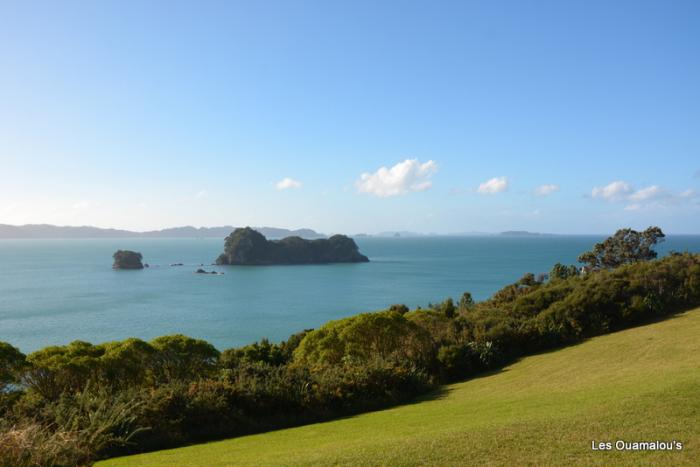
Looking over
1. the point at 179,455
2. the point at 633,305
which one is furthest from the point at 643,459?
the point at 633,305

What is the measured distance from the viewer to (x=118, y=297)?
79438 millimetres

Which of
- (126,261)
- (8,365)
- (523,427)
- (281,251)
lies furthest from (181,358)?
(281,251)

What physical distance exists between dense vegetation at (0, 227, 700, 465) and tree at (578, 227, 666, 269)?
1073 inches

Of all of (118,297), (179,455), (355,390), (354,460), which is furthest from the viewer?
(118,297)

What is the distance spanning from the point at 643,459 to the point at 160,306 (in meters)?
72.6

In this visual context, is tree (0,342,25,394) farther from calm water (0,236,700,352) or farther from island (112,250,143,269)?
island (112,250,143,269)

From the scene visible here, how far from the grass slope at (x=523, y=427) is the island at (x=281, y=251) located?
13365 centimetres

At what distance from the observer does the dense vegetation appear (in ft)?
37.4

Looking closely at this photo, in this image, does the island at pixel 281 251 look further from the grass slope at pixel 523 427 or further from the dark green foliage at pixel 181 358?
the grass slope at pixel 523 427

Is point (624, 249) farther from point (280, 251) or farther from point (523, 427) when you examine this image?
point (280, 251)

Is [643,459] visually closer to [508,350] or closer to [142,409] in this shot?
[142,409]

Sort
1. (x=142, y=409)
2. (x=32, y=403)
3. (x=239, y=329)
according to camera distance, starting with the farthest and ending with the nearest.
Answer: (x=239, y=329)
(x=32, y=403)
(x=142, y=409)

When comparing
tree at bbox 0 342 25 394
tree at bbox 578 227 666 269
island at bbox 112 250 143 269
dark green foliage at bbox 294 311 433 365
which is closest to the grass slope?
dark green foliage at bbox 294 311 433 365

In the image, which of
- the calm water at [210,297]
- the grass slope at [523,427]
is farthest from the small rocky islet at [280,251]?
the grass slope at [523,427]
